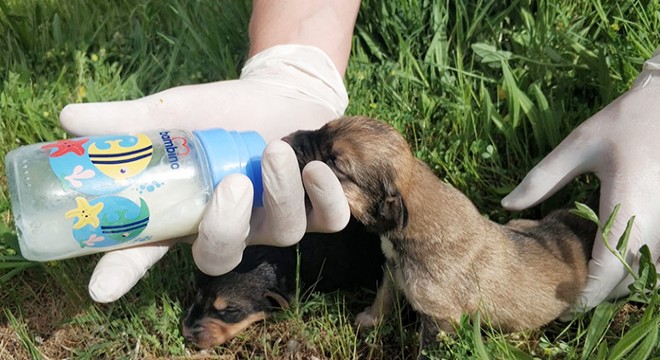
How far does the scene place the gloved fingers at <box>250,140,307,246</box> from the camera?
8.82 feet

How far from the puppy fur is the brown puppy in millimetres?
236

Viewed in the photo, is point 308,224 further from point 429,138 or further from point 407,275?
point 429,138

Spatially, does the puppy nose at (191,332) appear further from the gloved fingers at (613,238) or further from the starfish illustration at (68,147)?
the gloved fingers at (613,238)

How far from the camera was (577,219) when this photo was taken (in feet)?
11.5

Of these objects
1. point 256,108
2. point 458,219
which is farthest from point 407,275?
point 256,108

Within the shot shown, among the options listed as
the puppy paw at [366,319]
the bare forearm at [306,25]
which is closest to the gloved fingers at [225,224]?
the puppy paw at [366,319]

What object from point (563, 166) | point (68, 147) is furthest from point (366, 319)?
point (68, 147)

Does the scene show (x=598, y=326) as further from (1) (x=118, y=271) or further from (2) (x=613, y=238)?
(1) (x=118, y=271)

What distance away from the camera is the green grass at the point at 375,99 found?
11.3ft

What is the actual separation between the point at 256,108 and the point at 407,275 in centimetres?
106

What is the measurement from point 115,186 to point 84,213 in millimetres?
142

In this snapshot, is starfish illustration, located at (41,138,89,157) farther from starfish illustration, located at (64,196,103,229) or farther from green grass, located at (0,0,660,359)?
green grass, located at (0,0,660,359)

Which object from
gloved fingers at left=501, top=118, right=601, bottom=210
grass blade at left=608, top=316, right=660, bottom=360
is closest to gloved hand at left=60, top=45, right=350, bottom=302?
gloved fingers at left=501, top=118, right=601, bottom=210

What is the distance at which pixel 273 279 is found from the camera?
3502 millimetres
